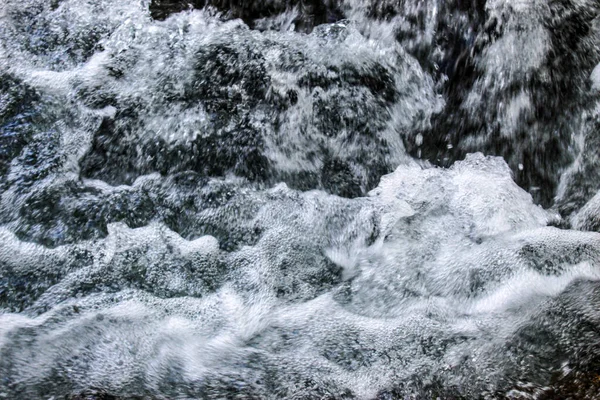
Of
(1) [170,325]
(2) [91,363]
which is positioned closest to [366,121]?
(1) [170,325]

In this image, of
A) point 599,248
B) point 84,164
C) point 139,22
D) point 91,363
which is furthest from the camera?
point 139,22

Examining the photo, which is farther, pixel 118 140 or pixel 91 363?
pixel 118 140

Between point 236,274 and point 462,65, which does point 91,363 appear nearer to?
point 236,274

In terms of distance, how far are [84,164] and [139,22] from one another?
636mm

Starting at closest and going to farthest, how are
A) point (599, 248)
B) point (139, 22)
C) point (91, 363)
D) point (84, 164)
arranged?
1. point (91, 363)
2. point (599, 248)
3. point (84, 164)
4. point (139, 22)

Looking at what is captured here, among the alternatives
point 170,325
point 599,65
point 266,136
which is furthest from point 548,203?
point 170,325

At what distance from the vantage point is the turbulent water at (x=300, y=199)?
1785mm

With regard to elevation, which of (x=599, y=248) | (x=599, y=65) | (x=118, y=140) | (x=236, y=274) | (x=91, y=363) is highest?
(x=599, y=65)

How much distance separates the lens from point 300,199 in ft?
6.96

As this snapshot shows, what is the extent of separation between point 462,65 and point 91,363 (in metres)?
1.73

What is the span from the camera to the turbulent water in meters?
1.79

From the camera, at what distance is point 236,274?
1.96 m

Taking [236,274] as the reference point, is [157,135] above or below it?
Result: above

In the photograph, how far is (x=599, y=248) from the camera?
1.95 m
